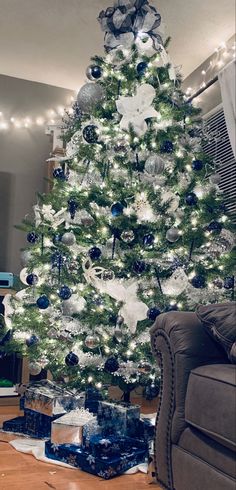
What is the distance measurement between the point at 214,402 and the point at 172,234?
1.08 m

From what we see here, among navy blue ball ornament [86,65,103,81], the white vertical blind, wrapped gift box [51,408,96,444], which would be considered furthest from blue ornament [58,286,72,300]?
the white vertical blind

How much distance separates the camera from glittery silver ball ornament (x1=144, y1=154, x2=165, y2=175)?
2.32 meters

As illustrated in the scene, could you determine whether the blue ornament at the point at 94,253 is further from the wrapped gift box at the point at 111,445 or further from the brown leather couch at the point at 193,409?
the wrapped gift box at the point at 111,445

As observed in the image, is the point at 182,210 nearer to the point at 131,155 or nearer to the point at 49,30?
the point at 131,155

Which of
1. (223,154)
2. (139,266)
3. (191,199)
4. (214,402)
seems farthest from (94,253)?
(223,154)

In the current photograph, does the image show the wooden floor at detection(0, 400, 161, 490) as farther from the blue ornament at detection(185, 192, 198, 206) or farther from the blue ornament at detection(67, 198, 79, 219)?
Answer: the blue ornament at detection(185, 192, 198, 206)

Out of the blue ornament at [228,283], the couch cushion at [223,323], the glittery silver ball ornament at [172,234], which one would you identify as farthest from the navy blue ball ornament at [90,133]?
the couch cushion at [223,323]

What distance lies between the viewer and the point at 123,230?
236cm

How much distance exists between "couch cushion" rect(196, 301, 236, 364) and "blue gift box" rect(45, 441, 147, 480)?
2.31ft

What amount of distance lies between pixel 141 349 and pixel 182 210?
752mm

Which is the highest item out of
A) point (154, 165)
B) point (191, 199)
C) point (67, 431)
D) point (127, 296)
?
point (154, 165)

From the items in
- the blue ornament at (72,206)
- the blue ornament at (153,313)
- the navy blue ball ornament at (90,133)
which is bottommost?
the blue ornament at (153,313)

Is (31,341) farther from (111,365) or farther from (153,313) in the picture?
(153,313)

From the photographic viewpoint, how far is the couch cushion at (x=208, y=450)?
126 cm
